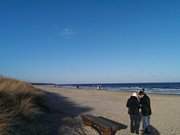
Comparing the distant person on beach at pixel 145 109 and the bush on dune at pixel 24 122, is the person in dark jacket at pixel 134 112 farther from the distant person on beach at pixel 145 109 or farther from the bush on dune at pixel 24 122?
the bush on dune at pixel 24 122

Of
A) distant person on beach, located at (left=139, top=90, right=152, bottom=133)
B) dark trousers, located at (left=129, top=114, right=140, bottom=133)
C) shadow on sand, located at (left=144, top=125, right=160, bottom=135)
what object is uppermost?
distant person on beach, located at (left=139, top=90, right=152, bottom=133)

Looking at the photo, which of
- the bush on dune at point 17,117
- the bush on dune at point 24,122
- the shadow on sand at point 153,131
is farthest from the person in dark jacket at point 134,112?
the bush on dune at point 17,117

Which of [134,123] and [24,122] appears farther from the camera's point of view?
[134,123]

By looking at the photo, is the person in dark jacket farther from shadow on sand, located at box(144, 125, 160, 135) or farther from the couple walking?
shadow on sand, located at box(144, 125, 160, 135)

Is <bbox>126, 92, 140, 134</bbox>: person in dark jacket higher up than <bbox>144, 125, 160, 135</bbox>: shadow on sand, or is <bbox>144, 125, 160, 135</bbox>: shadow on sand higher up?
<bbox>126, 92, 140, 134</bbox>: person in dark jacket

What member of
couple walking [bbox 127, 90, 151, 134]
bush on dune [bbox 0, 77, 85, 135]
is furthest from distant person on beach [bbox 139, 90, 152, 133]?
bush on dune [bbox 0, 77, 85, 135]

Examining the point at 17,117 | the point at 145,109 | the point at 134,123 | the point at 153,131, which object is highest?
the point at 145,109

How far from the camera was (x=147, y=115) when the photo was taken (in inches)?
452

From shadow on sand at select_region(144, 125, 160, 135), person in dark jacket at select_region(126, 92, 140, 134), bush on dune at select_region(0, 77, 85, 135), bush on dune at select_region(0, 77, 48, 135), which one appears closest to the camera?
bush on dune at select_region(0, 77, 48, 135)

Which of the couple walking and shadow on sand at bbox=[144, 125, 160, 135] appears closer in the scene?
the couple walking

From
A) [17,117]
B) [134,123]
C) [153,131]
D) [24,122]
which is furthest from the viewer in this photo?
[153,131]

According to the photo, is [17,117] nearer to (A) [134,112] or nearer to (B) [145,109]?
(A) [134,112]

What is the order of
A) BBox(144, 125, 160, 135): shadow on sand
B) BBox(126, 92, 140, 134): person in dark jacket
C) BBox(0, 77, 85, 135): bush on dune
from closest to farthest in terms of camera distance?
BBox(0, 77, 85, 135): bush on dune → BBox(126, 92, 140, 134): person in dark jacket → BBox(144, 125, 160, 135): shadow on sand

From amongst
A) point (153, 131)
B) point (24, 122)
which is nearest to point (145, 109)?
point (153, 131)
